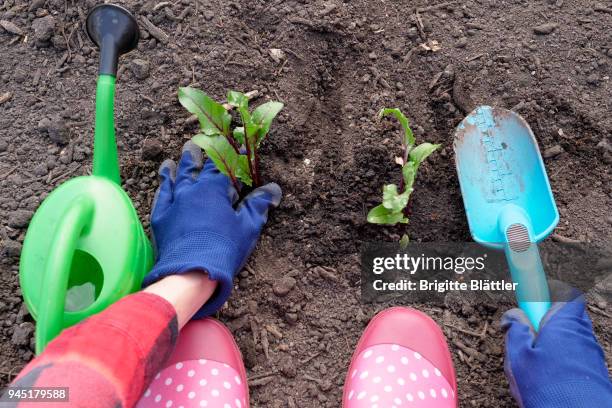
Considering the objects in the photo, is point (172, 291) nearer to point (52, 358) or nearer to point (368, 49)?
point (52, 358)

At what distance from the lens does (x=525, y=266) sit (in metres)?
1.41

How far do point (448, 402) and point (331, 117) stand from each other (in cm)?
85

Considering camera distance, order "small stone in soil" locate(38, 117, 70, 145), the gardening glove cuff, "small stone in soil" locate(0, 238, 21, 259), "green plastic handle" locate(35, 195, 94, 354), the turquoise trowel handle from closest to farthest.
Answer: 1. "green plastic handle" locate(35, 195, 94, 354)
2. the gardening glove cuff
3. the turquoise trowel handle
4. "small stone in soil" locate(0, 238, 21, 259)
5. "small stone in soil" locate(38, 117, 70, 145)

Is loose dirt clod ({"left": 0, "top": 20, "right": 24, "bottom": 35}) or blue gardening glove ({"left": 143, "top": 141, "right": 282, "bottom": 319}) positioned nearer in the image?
Result: blue gardening glove ({"left": 143, "top": 141, "right": 282, "bottom": 319})

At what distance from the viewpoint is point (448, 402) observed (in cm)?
132

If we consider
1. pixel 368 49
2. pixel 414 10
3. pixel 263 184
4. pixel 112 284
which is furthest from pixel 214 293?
pixel 414 10

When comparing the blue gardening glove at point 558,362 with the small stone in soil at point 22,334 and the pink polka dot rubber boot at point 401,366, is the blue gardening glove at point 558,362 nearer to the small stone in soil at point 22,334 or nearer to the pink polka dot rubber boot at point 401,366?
the pink polka dot rubber boot at point 401,366

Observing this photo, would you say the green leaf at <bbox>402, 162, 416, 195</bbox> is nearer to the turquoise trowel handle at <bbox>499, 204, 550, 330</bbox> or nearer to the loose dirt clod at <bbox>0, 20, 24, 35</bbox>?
the turquoise trowel handle at <bbox>499, 204, 550, 330</bbox>

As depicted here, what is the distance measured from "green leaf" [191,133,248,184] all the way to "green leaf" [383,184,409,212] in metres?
0.39

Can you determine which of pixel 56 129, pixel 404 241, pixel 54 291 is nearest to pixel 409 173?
pixel 404 241

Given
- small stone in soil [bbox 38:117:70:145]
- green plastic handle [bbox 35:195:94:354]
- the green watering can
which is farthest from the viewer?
small stone in soil [bbox 38:117:70:145]

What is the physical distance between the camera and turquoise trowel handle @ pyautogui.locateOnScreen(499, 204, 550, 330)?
1.38m

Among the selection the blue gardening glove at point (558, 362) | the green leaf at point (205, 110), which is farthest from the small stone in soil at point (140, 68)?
the blue gardening glove at point (558, 362)

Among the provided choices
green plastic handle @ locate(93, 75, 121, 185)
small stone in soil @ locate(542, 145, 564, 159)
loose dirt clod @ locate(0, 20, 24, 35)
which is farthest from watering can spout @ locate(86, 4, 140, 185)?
small stone in soil @ locate(542, 145, 564, 159)
